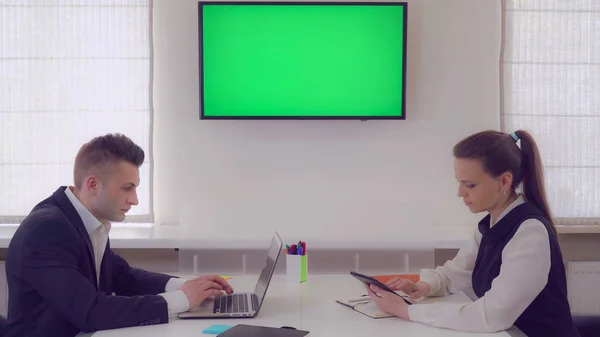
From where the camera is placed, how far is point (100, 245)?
2.29 metres

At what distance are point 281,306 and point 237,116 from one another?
1706 mm

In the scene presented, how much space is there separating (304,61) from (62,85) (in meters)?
1.38

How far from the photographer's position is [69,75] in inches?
148

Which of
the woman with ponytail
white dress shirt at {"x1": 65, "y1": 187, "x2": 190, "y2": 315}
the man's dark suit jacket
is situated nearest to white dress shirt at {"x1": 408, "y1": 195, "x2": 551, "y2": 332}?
the woman with ponytail

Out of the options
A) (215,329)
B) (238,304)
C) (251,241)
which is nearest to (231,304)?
(238,304)

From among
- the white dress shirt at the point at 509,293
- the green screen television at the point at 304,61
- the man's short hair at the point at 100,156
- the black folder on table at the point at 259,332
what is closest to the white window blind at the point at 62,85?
the green screen television at the point at 304,61

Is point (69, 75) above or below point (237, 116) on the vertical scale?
above

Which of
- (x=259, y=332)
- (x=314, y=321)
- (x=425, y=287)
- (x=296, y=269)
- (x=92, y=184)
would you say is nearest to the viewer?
(x=259, y=332)

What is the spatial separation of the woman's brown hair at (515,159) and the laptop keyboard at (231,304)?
0.91 m

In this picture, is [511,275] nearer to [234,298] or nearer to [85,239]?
[234,298]

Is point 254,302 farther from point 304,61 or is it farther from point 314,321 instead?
point 304,61

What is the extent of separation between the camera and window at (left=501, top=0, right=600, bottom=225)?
378 centimetres

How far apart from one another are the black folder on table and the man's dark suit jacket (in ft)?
0.80

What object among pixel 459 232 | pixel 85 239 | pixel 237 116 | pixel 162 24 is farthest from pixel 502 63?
pixel 85 239
